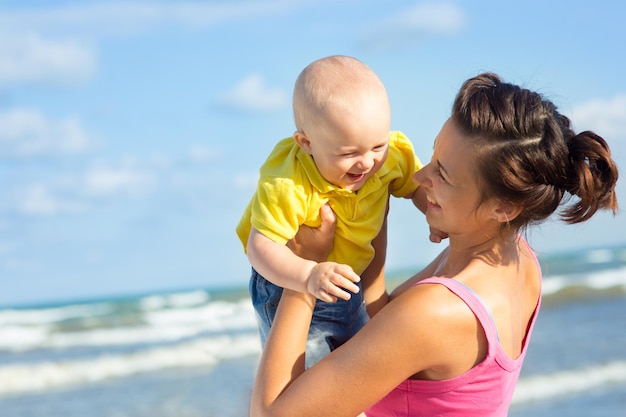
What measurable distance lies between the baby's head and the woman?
26 centimetres

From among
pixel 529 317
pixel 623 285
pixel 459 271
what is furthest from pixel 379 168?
pixel 623 285

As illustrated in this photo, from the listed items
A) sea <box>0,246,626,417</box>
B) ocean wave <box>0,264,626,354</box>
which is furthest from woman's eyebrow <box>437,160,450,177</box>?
ocean wave <box>0,264,626,354</box>

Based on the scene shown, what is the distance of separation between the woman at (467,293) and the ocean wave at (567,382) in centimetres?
541

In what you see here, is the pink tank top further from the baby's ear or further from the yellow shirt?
the baby's ear

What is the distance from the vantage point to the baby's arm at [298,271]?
2.33 metres

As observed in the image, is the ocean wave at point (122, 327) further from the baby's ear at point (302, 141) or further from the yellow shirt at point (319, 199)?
the baby's ear at point (302, 141)

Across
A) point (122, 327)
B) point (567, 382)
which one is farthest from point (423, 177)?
point (122, 327)

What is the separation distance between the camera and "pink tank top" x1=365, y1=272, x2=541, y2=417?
2264 mm

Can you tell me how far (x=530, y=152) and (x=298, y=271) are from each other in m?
0.75

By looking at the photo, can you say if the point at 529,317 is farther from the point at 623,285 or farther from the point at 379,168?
the point at 623,285

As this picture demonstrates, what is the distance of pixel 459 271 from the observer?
2396 millimetres

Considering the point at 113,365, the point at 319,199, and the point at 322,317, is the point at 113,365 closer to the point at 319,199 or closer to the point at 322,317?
the point at 322,317

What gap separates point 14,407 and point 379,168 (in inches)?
287

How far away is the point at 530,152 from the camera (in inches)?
90.2
